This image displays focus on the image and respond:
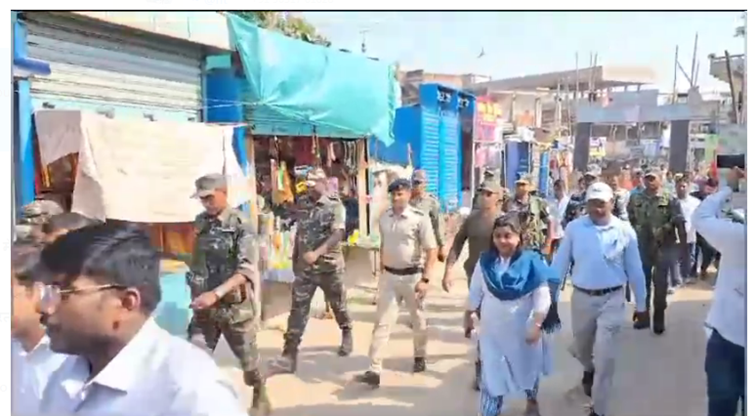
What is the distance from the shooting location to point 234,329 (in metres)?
3.03

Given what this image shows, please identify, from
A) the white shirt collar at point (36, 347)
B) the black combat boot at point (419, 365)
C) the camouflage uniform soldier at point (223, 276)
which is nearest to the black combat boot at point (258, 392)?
the camouflage uniform soldier at point (223, 276)

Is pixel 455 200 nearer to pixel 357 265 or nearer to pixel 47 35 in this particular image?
pixel 357 265

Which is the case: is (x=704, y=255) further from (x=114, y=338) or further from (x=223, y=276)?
(x=114, y=338)

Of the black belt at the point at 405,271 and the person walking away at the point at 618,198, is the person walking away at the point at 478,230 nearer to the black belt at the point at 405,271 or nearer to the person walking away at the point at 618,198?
the black belt at the point at 405,271

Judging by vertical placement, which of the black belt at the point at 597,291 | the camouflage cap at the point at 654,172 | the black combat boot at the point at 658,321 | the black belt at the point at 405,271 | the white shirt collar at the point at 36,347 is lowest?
the white shirt collar at the point at 36,347

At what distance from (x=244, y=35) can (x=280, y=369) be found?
1.13m

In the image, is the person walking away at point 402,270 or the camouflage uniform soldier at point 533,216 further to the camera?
the person walking away at point 402,270

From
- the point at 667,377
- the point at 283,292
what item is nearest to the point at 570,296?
the point at 667,377

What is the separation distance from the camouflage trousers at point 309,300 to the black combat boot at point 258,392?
0.46 ft

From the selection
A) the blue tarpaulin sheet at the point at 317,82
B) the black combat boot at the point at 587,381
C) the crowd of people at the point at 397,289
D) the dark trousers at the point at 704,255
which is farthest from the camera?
the black combat boot at the point at 587,381

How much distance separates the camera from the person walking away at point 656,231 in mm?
3152

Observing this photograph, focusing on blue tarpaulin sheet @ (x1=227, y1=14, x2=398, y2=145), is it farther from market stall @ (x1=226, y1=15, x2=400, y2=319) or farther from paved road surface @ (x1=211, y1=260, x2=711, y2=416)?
paved road surface @ (x1=211, y1=260, x2=711, y2=416)

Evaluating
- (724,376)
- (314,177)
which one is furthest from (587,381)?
(314,177)

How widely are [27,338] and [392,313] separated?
120 cm
